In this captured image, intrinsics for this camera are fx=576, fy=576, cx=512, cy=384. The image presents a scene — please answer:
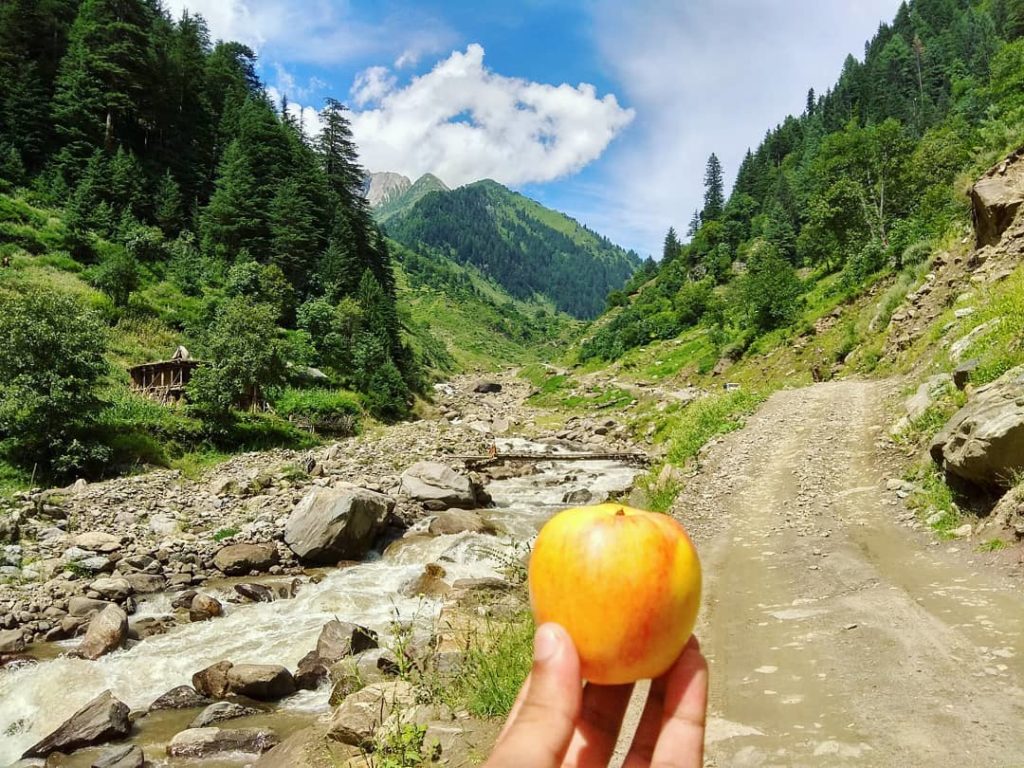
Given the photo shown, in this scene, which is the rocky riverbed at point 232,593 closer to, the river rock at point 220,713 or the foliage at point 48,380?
the river rock at point 220,713

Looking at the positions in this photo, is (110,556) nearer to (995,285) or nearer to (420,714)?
(420,714)

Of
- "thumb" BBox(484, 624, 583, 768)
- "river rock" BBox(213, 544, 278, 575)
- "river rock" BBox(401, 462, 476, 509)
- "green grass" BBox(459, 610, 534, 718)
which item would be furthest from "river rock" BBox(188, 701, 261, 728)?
"river rock" BBox(401, 462, 476, 509)

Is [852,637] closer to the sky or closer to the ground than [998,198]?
closer to the ground

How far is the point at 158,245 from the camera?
142 ft

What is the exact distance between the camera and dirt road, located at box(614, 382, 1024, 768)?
409 cm

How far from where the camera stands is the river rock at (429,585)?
13044mm

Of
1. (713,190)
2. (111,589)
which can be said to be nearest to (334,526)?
(111,589)

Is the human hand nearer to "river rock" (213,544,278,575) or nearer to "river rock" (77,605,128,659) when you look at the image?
"river rock" (77,605,128,659)

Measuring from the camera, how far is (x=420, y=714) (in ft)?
18.9

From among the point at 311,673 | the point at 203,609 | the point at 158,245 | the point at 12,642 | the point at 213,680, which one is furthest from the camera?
the point at 158,245

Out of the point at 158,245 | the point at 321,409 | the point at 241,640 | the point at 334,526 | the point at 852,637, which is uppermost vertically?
the point at 158,245

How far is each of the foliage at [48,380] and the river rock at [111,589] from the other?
381 inches

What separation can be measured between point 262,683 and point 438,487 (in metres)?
12.2

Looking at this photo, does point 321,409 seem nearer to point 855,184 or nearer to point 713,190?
point 855,184
